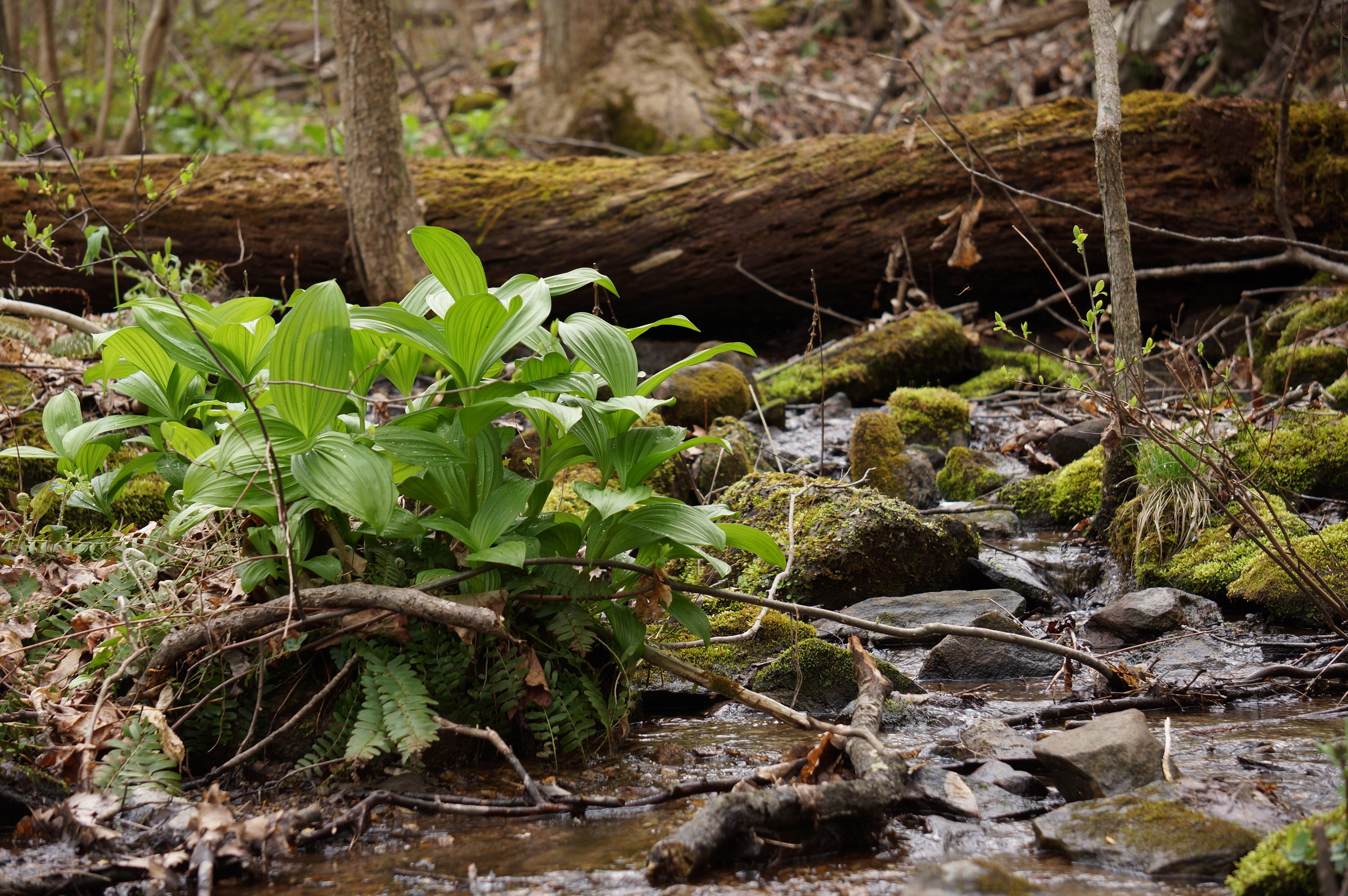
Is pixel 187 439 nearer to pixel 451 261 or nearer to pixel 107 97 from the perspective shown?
pixel 451 261

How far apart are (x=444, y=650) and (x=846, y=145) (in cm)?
651

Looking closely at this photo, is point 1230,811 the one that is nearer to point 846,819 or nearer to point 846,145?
point 846,819

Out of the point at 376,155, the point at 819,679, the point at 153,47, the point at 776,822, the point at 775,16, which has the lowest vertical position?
the point at 819,679

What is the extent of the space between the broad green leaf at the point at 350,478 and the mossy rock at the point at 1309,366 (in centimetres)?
544

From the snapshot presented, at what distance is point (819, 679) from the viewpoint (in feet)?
10.3

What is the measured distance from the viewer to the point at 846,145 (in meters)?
7.84

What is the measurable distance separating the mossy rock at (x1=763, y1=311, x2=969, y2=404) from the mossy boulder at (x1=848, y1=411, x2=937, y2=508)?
159cm

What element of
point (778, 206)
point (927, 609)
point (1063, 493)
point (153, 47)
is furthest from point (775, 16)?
point (927, 609)

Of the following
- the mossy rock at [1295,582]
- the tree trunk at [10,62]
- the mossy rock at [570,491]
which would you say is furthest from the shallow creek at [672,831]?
the tree trunk at [10,62]

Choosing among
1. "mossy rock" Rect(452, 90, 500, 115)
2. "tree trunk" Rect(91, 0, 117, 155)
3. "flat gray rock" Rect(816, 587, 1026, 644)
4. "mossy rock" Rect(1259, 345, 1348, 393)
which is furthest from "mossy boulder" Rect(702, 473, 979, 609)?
"mossy rock" Rect(452, 90, 500, 115)

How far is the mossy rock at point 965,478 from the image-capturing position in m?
5.63

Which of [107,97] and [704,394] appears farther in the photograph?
[107,97]

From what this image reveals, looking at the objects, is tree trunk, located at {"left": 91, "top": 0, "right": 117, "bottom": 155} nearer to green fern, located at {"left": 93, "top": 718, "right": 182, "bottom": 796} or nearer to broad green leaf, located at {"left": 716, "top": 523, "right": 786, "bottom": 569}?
green fern, located at {"left": 93, "top": 718, "right": 182, "bottom": 796}

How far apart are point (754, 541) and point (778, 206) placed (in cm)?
560
